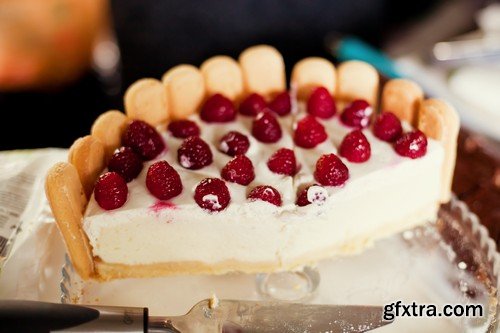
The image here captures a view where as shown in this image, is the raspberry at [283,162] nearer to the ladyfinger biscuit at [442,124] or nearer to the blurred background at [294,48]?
the ladyfinger biscuit at [442,124]

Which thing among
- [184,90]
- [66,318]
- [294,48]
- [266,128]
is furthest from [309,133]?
[294,48]

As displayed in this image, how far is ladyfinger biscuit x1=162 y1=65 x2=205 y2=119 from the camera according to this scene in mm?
1373

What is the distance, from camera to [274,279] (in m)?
1.29

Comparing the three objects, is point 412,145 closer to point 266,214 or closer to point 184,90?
point 266,214

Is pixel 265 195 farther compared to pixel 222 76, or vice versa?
pixel 222 76

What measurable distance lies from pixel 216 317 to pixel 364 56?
1.04 m

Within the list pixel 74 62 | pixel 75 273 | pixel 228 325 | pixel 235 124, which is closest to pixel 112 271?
pixel 75 273

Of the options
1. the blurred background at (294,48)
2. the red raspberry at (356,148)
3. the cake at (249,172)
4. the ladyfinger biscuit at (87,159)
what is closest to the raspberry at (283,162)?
the cake at (249,172)

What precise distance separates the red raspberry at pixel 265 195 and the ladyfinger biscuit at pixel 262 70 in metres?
0.37

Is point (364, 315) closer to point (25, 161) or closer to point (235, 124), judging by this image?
point (235, 124)

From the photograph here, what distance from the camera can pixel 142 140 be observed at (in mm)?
1257

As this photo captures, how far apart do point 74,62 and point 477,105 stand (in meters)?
1.94

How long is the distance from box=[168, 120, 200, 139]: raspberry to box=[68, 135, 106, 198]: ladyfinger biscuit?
171mm

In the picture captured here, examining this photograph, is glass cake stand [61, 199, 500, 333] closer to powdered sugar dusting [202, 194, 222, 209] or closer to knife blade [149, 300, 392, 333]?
knife blade [149, 300, 392, 333]
